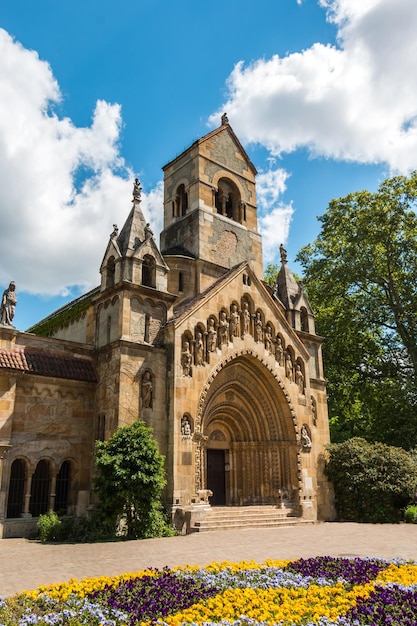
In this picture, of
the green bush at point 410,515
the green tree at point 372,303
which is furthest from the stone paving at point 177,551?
the green tree at point 372,303

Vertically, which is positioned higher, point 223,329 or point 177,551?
point 223,329

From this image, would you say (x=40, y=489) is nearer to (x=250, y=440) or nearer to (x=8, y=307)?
(x=8, y=307)

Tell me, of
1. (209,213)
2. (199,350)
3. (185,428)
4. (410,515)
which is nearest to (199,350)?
(199,350)

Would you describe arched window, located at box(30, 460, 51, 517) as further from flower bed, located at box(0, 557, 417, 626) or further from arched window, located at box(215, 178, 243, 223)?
arched window, located at box(215, 178, 243, 223)

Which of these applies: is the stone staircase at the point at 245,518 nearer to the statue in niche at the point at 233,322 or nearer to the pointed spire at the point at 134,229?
the statue in niche at the point at 233,322

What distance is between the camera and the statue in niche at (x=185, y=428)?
749 inches

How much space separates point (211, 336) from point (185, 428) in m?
4.08

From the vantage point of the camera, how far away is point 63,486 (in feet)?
61.9

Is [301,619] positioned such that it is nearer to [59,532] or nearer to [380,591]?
[380,591]

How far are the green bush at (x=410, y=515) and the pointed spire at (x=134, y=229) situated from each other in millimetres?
16317

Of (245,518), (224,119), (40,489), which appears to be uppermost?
(224,119)

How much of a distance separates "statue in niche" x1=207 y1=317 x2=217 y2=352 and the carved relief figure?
1.22ft

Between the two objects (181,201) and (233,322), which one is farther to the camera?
(181,201)

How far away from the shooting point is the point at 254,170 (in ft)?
106
